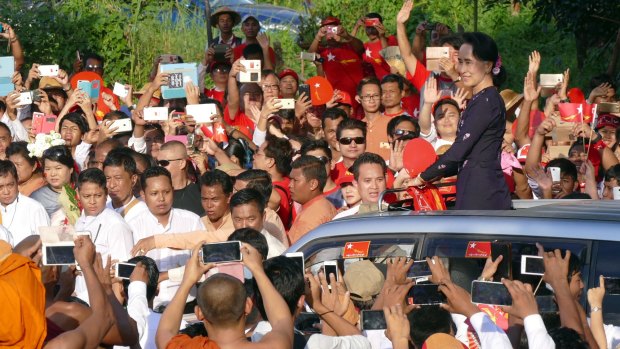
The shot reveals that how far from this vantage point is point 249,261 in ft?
16.8

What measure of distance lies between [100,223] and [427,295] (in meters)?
3.47

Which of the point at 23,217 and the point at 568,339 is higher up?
the point at 568,339

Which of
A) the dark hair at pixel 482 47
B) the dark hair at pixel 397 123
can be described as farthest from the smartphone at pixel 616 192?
the dark hair at pixel 397 123

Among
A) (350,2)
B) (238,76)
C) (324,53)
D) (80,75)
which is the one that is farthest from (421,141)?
(350,2)

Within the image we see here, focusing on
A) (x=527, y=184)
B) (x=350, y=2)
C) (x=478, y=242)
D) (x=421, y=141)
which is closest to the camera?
(x=478, y=242)

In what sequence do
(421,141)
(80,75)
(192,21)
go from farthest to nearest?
(192,21), (80,75), (421,141)

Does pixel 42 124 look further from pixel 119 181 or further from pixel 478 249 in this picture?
pixel 478 249

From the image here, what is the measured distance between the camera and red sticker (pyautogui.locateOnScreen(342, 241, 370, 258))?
612 centimetres

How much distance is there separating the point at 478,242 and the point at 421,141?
110 inches

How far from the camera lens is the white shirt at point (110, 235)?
7.93 metres

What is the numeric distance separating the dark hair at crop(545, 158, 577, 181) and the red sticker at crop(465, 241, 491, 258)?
403 cm

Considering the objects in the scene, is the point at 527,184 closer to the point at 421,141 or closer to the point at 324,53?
the point at 421,141

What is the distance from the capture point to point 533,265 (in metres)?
4.94

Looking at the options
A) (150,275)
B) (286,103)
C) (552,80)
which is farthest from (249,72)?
(150,275)
